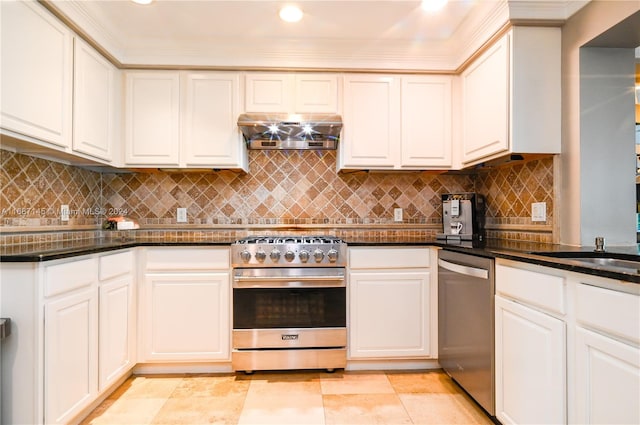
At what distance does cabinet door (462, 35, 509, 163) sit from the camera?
2.15 m

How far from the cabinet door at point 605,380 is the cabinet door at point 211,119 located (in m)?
2.31

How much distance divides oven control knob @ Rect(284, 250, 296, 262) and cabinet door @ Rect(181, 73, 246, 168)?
2.70 ft

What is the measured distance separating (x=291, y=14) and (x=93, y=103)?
55.8 inches

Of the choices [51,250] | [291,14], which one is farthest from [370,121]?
[51,250]

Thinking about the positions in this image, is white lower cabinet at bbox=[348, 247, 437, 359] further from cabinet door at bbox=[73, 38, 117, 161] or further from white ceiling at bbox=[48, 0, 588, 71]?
cabinet door at bbox=[73, 38, 117, 161]

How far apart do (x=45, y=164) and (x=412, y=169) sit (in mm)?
2571

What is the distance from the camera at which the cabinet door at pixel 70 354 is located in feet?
5.24

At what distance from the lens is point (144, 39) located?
8.42ft

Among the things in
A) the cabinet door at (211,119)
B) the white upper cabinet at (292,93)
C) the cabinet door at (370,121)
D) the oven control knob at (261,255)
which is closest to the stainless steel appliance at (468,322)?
the cabinet door at (370,121)

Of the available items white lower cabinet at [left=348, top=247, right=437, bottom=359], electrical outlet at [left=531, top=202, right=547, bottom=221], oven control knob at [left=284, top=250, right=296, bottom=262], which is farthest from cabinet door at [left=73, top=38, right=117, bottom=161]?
electrical outlet at [left=531, top=202, right=547, bottom=221]

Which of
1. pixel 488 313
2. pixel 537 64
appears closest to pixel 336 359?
pixel 488 313

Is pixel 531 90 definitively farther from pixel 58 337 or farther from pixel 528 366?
pixel 58 337

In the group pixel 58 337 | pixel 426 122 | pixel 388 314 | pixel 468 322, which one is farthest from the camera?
pixel 426 122

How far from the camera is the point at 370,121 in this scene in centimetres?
273
